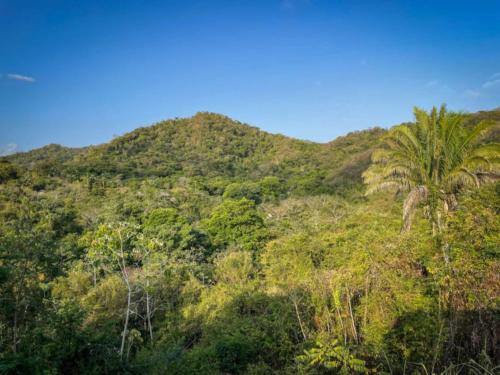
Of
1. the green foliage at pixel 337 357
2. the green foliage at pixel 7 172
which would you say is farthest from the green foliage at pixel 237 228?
the green foliage at pixel 7 172

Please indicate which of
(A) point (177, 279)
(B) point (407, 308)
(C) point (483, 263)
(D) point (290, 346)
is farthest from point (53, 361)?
(A) point (177, 279)

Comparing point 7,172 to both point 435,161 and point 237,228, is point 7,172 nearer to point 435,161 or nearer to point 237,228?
point 237,228

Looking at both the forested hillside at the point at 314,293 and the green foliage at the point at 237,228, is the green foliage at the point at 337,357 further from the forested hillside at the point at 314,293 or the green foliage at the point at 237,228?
the green foliage at the point at 237,228

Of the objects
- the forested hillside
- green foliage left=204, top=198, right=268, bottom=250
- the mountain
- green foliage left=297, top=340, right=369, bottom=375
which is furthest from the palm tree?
the mountain

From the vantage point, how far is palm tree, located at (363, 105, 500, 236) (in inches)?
305

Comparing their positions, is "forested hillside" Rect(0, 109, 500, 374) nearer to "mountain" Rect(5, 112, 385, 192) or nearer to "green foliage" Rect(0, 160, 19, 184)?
"green foliage" Rect(0, 160, 19, 184)

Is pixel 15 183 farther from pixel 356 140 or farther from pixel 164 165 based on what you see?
pixel 356 140

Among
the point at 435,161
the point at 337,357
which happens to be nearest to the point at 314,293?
the point at 337,357

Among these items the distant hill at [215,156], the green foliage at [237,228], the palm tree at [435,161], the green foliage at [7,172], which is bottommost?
the green foliage at [237,228]

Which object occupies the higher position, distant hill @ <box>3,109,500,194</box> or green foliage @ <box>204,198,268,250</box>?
distant hill @ <box>3,109,500,194</box>

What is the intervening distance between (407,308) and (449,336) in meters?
0.73

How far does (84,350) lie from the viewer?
15.0 feet

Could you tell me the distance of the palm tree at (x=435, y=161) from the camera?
7.75 metres

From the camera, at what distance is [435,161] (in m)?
8.37
